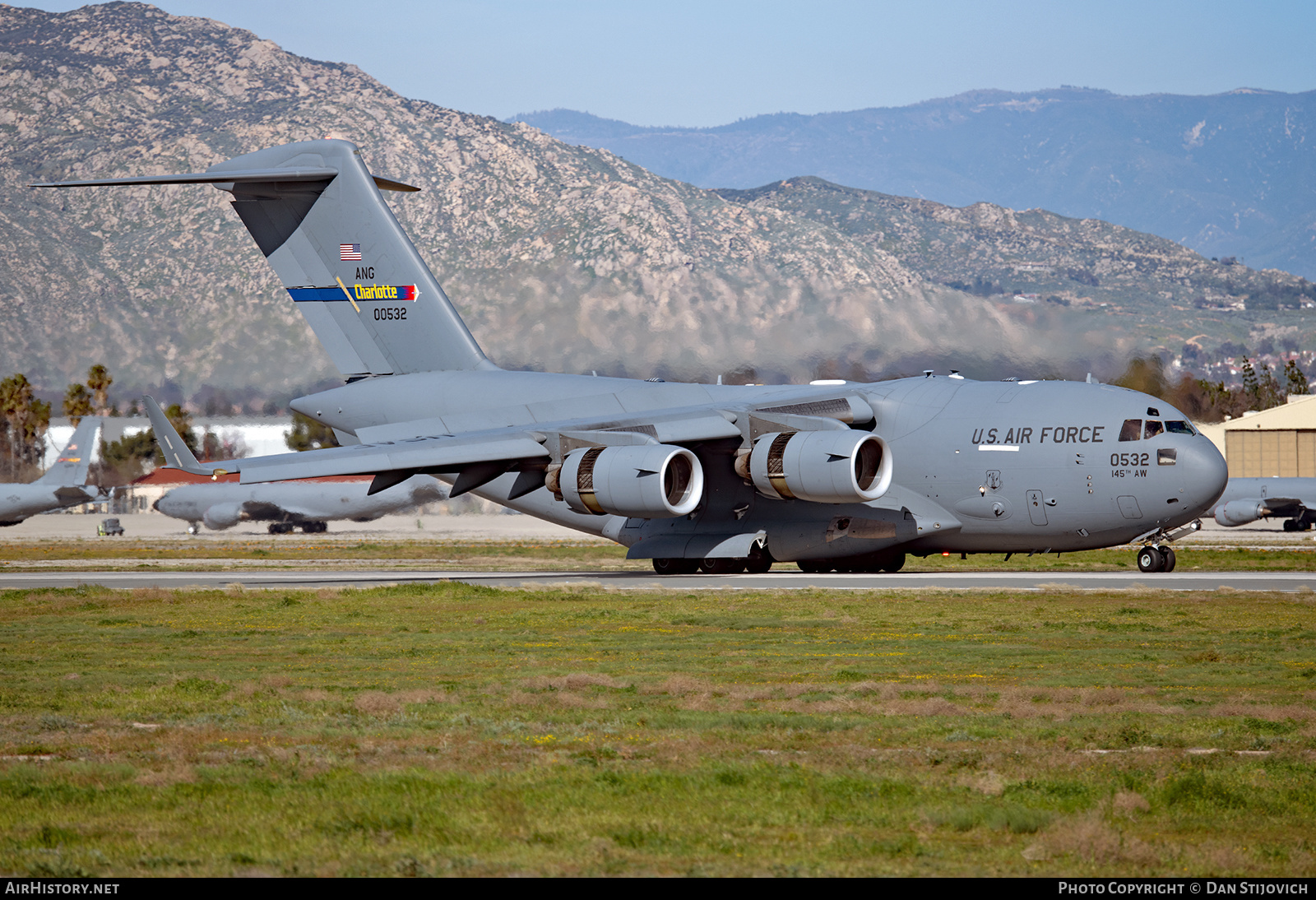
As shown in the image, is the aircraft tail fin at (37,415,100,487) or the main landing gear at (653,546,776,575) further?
the aircraft tail fin at (37,415,100,487)

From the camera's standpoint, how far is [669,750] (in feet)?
27.3

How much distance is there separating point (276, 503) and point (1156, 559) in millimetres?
43503

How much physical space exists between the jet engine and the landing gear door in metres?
43.6

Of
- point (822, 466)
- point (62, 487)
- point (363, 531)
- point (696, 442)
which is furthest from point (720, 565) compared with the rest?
→ point (363, 531)

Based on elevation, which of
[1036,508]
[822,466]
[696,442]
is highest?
[696,442]

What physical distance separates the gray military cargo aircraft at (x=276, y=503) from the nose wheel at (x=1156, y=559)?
3708cm

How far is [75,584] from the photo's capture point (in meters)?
25.5

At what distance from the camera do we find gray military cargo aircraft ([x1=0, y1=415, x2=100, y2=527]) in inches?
1890

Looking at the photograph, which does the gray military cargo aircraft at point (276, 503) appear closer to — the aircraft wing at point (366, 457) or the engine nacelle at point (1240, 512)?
the engine nacelle at point (1240, 512)

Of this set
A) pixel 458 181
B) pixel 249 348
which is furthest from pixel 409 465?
pixel 458 181

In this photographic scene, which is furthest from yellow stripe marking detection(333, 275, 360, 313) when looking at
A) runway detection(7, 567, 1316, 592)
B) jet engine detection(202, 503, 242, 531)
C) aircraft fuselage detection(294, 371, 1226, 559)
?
jet engine detection(202, 503, 242, 531)

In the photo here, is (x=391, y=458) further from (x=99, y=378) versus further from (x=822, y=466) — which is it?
(x=99, y=378)

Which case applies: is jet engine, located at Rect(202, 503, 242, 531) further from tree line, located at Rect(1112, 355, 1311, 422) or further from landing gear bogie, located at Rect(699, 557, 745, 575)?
tree line, located at Rect(1112, 355, 1311, 422)

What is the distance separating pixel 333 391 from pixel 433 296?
302 cm
